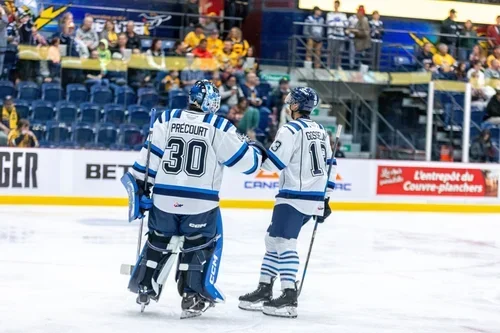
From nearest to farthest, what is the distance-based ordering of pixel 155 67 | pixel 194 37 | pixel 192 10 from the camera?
1. pixel 155 67
2. pixel 194 37
3. pixel 192 10

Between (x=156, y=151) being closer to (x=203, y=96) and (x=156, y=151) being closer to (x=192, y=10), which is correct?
(x=203, y=96)

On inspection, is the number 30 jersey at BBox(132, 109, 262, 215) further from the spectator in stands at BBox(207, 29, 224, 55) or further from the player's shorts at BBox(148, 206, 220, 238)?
the spectator in stands at BBox(207, 29, 224, 55)

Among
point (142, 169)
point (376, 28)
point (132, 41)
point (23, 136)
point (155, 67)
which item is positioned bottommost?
point (23, 136)

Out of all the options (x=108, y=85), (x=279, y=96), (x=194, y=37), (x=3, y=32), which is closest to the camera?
(x=3, y=32)

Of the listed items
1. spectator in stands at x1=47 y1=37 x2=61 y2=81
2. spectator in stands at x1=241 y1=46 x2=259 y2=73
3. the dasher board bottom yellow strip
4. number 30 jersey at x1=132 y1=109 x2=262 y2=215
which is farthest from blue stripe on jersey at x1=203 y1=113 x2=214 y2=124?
spectator in stands at x1=241 y1=46 x2=259 y2=73

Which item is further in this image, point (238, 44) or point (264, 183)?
point (238, 44)

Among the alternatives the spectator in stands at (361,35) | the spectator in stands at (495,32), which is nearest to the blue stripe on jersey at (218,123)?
the spectator in stands at (361,35)

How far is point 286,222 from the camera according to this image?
6020mm

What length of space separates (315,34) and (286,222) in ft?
39.3

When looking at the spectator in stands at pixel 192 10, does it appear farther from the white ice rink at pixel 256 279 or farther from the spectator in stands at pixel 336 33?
the white ice rink at pixel 256 279

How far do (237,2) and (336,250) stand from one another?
10.5m

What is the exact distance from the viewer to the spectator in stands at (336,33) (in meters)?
17.3

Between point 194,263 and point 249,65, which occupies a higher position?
point 249,65

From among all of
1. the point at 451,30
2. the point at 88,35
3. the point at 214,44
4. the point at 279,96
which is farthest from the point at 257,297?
the point at 451,30
